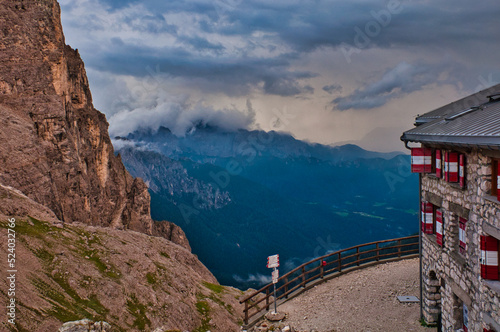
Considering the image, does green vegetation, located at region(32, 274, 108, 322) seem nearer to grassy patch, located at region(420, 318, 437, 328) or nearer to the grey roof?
grassy patch, located at region(420, 318, 437, 328)

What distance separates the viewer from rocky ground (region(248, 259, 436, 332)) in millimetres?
16391

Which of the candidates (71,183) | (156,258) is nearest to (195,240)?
(71,183)

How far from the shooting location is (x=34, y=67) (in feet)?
155

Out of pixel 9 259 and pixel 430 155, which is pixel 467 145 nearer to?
pixel 430 155

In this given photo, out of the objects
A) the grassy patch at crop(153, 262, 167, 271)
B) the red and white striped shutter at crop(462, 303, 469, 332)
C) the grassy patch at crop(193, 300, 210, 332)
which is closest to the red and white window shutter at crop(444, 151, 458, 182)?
the red and white striped shutter at crop(462, 303, 469, 332)

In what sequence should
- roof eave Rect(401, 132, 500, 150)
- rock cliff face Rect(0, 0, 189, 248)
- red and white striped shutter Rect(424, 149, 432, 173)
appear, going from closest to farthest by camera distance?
roof eave Rect(401, 132, 500, 150), red and white striped shutter Rect(424, 149, 432, 173), rock cliff face Rect(0, 0, 189, 248)

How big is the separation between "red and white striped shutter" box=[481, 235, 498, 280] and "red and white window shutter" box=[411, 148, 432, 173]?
4.90 meters

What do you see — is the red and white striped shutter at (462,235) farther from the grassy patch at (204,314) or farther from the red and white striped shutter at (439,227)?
the grassy patch at (204,314)

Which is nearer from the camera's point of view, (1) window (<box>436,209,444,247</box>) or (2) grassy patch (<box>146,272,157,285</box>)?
(1) window (<box>436,209,444,247</box>)

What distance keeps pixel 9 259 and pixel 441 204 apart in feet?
59.7

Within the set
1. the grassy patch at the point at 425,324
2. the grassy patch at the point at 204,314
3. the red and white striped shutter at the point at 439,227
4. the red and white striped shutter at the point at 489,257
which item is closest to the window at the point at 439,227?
the red and white striped shutter at the point at 439,227

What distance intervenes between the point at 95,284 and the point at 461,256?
54.5ft

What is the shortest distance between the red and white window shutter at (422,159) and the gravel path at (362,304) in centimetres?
695

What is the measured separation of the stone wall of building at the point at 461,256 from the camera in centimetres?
1023
